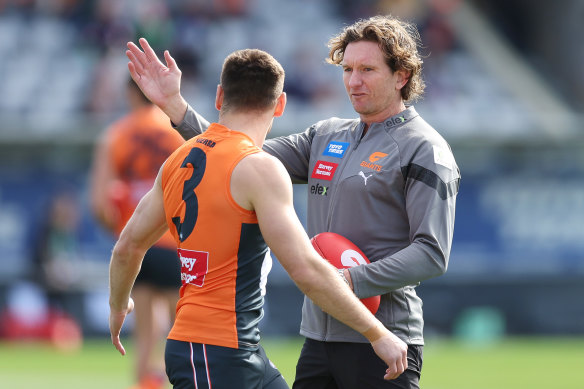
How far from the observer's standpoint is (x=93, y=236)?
16281mm

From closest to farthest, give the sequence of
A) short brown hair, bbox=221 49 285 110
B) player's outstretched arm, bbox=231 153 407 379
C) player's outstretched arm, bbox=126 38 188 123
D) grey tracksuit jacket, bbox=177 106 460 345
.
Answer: player's outstretched arm, bbox=231 153 407 379 < short brown hair, bbox=221 49 285 110 < grey tracksuit jacket, bbox=177 106 460 345 < player's outstretched arm, bbox=126 38 188 123

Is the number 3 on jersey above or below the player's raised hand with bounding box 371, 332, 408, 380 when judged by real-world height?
above

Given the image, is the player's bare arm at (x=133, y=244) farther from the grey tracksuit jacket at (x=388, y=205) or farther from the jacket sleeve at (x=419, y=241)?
the jacket sleeve at (x=419, y=241)

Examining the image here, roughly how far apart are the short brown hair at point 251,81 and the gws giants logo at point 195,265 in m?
0.65

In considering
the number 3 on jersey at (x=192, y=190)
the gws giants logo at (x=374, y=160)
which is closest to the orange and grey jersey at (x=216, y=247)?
the number 3 on jersey at (x=192, y=190)

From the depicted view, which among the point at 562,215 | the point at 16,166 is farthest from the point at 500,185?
the point at 16,166

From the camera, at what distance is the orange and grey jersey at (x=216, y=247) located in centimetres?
407

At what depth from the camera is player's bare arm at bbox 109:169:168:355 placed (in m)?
4.33

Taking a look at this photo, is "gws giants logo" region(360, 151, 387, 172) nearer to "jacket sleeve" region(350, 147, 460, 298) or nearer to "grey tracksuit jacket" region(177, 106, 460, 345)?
"grey tracksuit jacket" region(177, 106, 460, 345)

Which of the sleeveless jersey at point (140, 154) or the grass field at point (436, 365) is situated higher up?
the sleeveless jersey at point (140, 154)

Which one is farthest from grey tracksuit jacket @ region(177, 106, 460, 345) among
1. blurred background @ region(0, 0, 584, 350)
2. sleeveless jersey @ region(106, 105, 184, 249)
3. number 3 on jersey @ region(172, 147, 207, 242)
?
blurred background @ region(0, 0, 584, 350)

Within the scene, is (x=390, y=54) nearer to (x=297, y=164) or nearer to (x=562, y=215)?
(x=297, y=164)

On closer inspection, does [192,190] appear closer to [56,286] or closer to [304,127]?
[56,286]

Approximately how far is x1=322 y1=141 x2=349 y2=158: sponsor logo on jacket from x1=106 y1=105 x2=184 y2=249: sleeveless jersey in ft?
10.4
